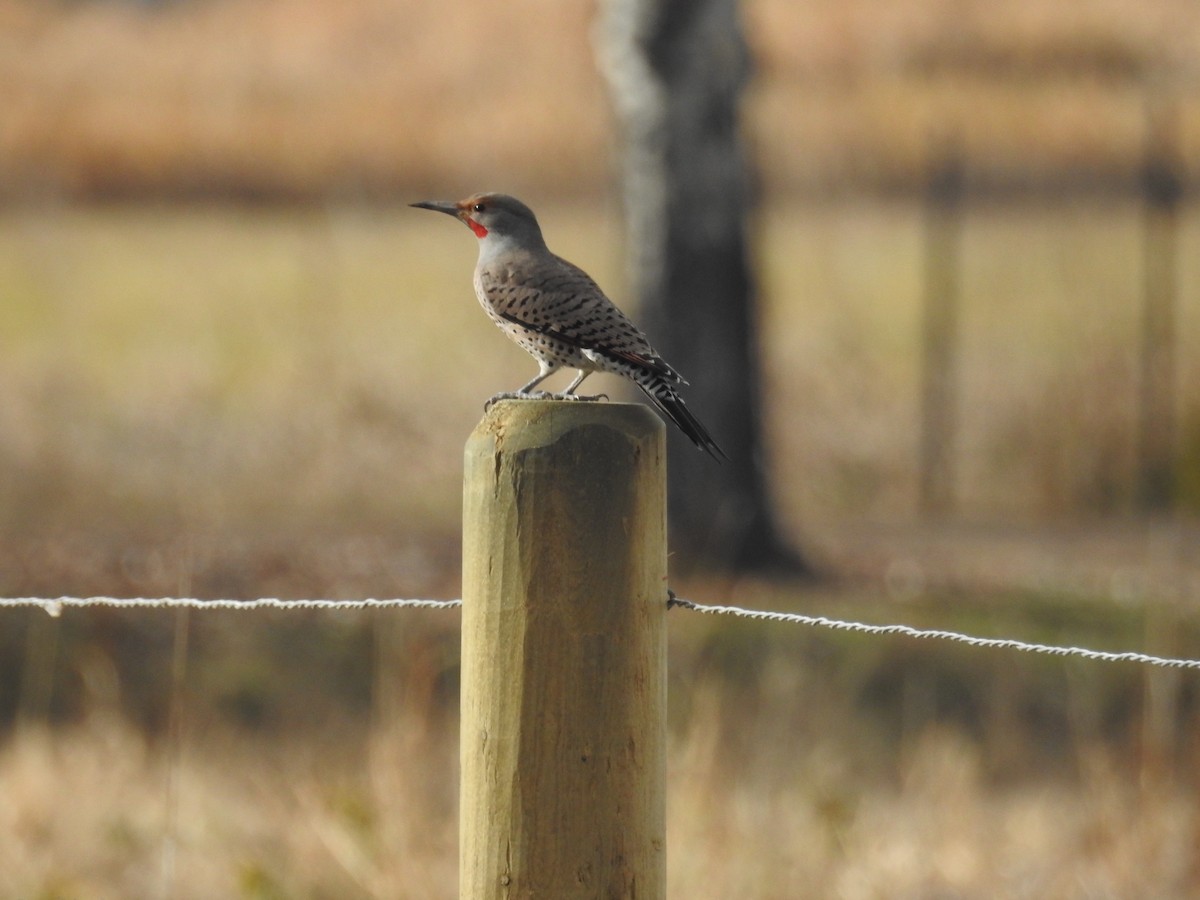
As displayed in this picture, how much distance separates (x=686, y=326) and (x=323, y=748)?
9.19 ft

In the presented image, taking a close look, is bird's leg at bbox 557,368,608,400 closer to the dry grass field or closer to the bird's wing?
the bird's wing

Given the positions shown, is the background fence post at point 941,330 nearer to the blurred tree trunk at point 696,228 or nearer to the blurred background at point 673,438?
the blurred background at point 673,438

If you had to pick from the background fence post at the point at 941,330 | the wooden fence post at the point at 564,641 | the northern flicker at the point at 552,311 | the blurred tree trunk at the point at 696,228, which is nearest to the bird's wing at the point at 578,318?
the northern flicker at the point at 552,311

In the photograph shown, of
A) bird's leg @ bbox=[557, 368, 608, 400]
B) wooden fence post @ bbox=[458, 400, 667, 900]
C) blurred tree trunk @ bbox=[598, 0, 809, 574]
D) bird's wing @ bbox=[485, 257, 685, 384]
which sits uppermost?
blurred tree trunk @ bbox=[598, 0, 809, 574]

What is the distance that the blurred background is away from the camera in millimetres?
4801

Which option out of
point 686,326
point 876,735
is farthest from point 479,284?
point 686,326

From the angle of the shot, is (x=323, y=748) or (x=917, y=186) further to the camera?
(x=917, y=186)

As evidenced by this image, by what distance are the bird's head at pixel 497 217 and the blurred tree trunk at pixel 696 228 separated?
4125 millimetres

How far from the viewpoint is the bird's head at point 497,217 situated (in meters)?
3.51

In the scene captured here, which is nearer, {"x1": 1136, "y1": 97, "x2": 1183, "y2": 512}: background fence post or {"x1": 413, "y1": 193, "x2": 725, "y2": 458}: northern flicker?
{"x1": 413, "y1": 193, "x2": 725, "y2": 458}: northern flicker

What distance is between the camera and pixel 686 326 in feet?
25.3

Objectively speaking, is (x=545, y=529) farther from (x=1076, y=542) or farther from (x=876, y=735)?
(x=1076, y=542)

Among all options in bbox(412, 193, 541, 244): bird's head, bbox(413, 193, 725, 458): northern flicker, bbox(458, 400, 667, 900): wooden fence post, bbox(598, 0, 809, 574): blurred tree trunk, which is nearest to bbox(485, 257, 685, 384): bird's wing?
bbox(413, 193, 725, 458): northern flicker

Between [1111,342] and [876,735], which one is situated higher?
[1111,342]
